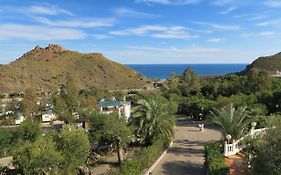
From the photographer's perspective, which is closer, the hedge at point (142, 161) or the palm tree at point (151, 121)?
the hedge at point (142, 161)

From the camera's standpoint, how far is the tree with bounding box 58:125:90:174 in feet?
52.6

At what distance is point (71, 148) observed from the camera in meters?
16.5

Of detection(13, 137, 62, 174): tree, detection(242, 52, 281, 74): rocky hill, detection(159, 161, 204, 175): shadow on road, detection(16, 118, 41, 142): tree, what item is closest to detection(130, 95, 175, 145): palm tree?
detection(159, 161, 204, 175): shadow on road

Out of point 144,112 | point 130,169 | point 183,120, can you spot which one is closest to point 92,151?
point 144,112

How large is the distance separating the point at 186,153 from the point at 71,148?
750 centimetres

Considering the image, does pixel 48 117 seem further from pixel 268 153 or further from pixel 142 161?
pixel 268 153

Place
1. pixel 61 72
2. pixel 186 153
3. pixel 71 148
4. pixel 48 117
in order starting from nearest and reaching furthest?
1. pixel 71 148
2. pixel 186 153
3. pixel 48 117
4. pixel 61 72

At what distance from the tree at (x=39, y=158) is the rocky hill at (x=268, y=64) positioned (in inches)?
4126

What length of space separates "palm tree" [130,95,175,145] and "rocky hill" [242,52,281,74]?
96201 mm

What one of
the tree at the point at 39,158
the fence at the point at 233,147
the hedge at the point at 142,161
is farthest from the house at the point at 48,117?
the fence at the point at 233,147

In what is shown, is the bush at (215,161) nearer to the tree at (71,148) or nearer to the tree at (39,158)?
the tree at (71,148)

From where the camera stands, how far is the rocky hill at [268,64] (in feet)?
375

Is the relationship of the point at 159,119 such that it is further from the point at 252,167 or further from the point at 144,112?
the point at 252,167

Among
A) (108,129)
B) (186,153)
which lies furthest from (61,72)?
(186,153)
